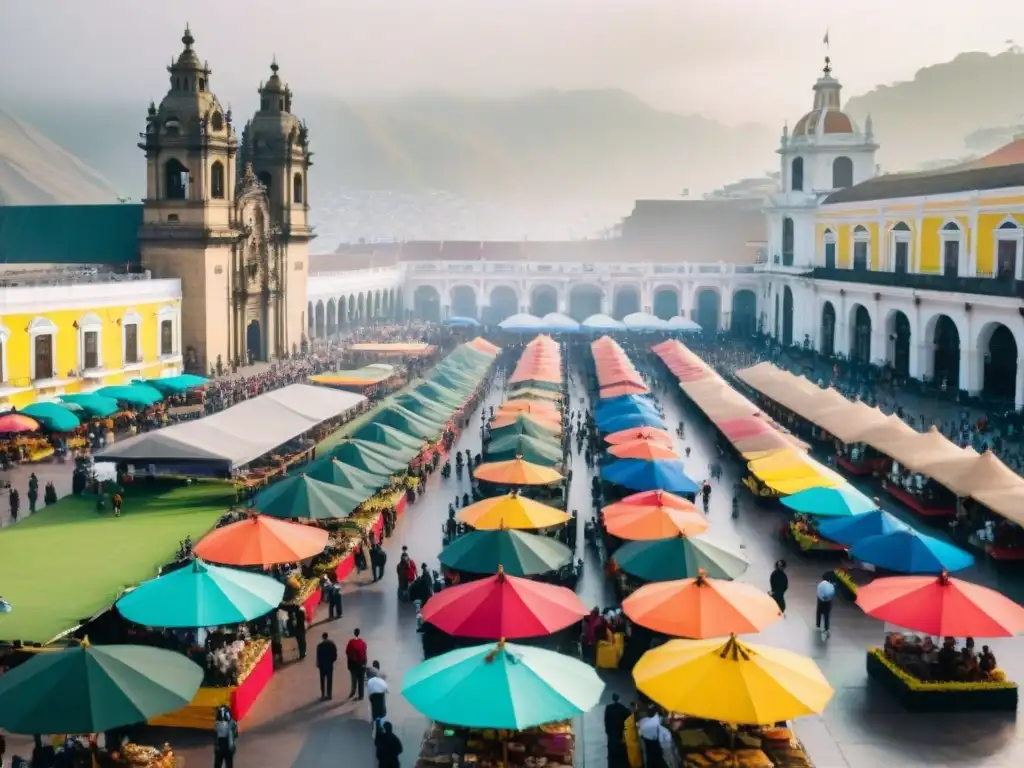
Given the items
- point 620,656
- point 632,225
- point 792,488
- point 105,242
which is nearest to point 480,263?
point 632,225

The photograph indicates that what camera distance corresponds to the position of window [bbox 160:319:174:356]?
147 feet

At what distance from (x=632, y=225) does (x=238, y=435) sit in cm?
7355

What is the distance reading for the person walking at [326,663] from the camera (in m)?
15.3

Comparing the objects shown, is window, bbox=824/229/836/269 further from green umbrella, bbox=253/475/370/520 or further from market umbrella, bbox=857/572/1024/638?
market umbrella, bbox=857/572/1024/638

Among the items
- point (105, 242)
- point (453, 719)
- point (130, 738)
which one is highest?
point (105, 242)

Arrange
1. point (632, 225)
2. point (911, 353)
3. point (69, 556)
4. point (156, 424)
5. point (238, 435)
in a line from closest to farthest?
1. point (69, 556)
2. point (238, 435)
3. point (156, 424)
4. point (911, 353)
5. point (632, 225)

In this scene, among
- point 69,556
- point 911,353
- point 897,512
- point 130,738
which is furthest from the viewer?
point 911,353

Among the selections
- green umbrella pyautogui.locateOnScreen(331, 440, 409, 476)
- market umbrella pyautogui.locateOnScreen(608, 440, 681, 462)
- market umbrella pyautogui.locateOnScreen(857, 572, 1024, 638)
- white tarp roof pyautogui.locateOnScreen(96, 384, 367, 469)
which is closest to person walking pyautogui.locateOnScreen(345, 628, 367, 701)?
market umbrella pyautogui.locateOnScreen(857, 572, 1024, 638)

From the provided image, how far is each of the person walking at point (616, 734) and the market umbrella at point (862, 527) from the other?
7.48 m

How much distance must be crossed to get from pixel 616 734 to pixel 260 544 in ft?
23.8

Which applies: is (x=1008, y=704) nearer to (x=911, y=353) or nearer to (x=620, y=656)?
(x=620, y=656)

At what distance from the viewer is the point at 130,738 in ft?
45.9

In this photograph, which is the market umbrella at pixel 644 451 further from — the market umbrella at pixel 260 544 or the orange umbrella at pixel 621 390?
the orange umbrella at pixel 621 390

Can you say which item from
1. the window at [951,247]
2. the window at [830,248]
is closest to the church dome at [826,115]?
the window at [830,248]
